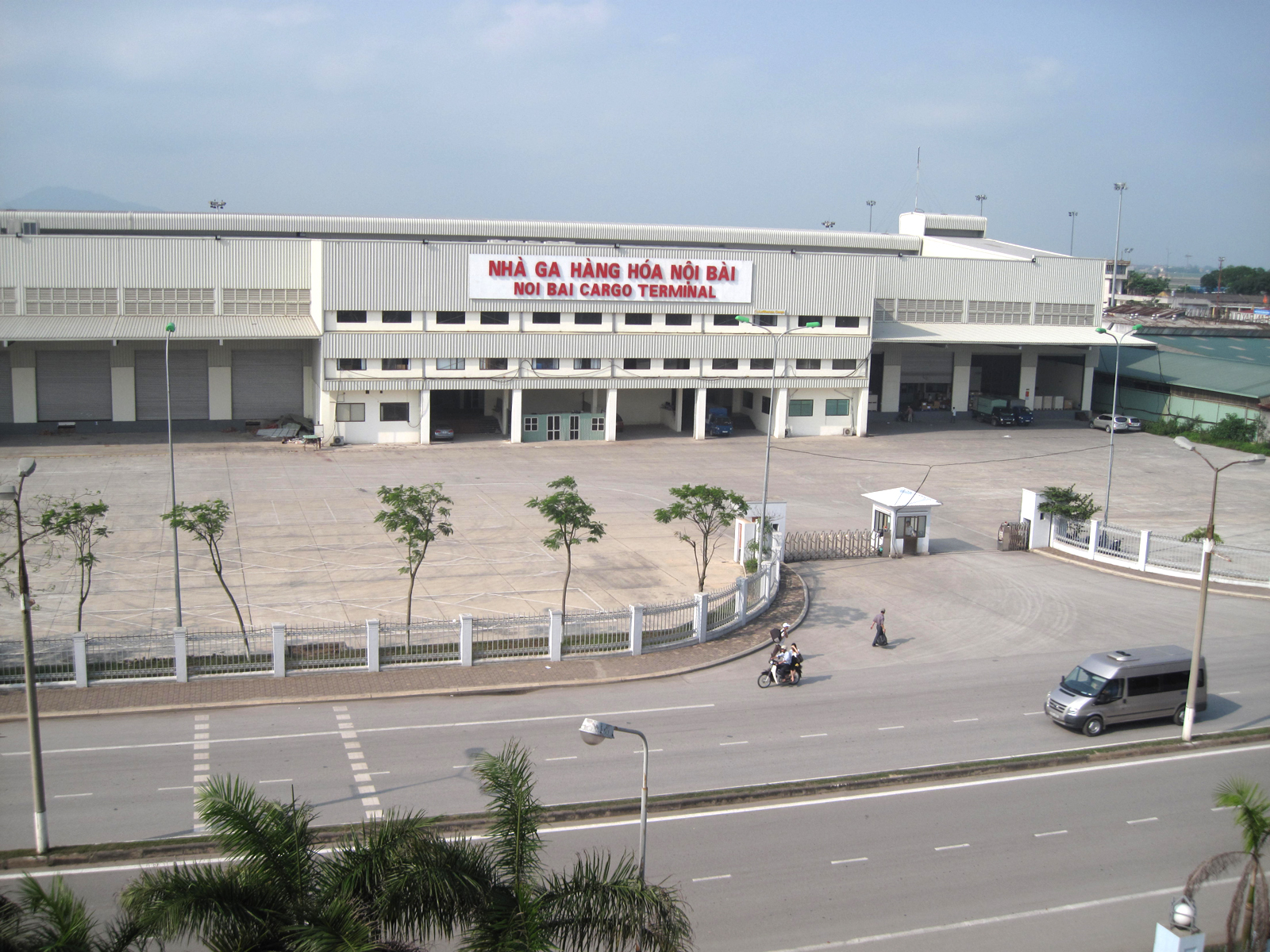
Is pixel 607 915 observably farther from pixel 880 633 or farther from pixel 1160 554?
pixel 1160 554

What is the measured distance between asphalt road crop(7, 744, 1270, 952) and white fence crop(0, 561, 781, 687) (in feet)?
28.0

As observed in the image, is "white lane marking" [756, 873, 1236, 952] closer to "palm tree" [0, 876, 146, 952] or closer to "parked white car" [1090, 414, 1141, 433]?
"palm tree" [0, 876, 146, 952]

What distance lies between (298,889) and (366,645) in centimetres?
1643

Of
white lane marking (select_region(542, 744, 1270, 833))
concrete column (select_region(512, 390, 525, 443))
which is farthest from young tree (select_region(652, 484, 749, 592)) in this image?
concrete column (select_region(512, 390, 525, 443))

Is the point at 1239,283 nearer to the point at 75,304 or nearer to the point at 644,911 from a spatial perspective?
the point at 75,304

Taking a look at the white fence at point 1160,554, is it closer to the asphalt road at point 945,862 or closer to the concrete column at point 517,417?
the asphalt road at point 945,862

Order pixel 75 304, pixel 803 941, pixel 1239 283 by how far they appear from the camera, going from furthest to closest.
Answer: pixel 1239 283 → pixel 75 304 → pixel 803 941

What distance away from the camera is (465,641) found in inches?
1061

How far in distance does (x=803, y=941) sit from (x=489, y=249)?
4671 cm

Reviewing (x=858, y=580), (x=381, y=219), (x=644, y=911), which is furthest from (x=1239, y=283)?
(x=644, y=911)

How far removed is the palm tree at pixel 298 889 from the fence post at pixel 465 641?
15.7m

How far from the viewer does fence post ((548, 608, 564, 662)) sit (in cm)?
2755

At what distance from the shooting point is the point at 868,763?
73.2 feet

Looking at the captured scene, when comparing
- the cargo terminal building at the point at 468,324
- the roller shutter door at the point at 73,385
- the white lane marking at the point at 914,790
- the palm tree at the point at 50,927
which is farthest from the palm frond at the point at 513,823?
the roller shutter door at the point at 73,385
